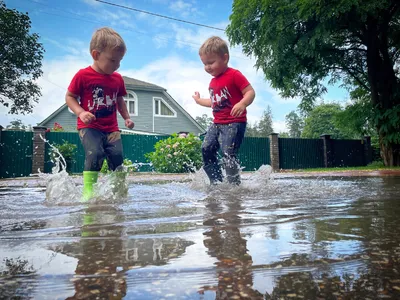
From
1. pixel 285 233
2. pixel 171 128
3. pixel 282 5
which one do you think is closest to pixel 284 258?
pixel 285 233

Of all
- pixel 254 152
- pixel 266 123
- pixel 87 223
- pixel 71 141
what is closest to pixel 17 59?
pixel 71 141

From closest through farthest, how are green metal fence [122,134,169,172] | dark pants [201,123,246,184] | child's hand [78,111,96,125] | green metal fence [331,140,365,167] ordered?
child's hand [78,111,96,125], dark pants [201,123,246,184], green metal fence [122,134,169,172], green metal fence [331,140,365,167]

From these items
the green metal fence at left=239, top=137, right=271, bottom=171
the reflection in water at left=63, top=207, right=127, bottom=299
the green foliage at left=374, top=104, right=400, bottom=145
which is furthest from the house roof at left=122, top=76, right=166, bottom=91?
the reflection in water at left=63, top=207, right=127, bottom=299

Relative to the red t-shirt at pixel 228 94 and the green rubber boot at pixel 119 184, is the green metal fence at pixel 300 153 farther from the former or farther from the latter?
the green rubber boot at pixel 119 184

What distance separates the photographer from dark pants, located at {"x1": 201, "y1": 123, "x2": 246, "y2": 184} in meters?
3.65

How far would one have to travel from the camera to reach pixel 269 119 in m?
53.3

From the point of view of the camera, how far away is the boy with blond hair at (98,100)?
306 cm

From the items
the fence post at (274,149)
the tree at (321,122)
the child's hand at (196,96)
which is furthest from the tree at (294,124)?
the child's hand at (196,96)

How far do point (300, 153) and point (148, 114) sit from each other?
1049 cm

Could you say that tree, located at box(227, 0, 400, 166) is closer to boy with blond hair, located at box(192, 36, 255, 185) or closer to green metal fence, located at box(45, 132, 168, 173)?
green metal fence, located at box(45, 132, 168, 173)

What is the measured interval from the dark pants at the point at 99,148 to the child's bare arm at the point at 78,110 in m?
0.20

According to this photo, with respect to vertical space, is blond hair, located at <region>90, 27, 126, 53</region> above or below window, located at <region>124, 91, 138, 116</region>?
below

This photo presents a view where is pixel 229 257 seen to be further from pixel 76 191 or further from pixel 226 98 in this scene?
pixel 226 98

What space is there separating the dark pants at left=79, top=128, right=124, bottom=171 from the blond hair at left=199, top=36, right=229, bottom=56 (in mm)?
1296
